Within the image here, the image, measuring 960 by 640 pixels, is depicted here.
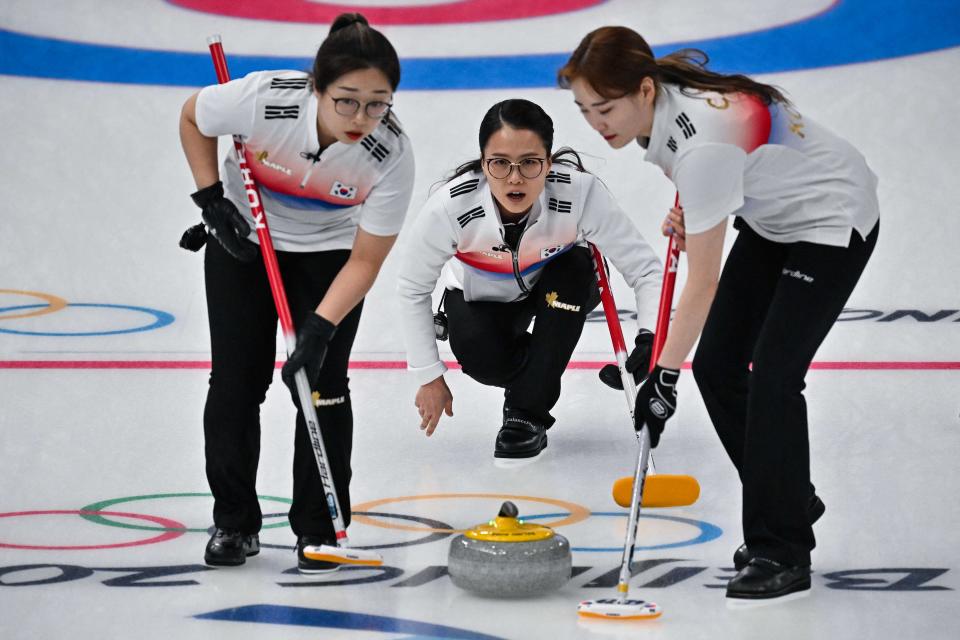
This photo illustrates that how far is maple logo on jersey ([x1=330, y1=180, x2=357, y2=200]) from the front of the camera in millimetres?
3025

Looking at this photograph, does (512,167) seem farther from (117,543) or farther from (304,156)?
(117,543)

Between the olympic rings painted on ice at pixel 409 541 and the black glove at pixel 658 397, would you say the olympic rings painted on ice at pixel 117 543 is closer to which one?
the olympic rings painted on ice at pixel 409 541

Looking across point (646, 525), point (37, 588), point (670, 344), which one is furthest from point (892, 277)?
point (37, 588)

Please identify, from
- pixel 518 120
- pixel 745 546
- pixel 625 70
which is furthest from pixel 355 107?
pixel 745 546

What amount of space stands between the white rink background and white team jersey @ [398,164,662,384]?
467mm

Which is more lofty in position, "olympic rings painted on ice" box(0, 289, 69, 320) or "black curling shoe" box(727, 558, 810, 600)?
"olympic rings painted on ice" box(0, 289, 69, 320)

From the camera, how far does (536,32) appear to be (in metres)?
10.1

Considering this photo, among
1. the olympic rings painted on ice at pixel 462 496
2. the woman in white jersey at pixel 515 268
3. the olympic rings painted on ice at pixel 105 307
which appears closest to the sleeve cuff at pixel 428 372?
the woman in white jersey at pixel 515 268

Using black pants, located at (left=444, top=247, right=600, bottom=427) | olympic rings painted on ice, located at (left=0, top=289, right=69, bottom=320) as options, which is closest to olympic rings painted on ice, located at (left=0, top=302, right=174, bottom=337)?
olympic rings painted on ice, located at (left=0, top=289, right=69, bottom=320)

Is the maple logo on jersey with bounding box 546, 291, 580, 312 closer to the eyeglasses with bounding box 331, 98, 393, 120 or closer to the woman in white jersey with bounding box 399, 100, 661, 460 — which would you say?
the woman in white jersey with bounding box 399, 100, 661, 460

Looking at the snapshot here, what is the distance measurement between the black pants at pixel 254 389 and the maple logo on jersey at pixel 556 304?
42.2 inches

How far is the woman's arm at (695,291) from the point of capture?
2564 mm

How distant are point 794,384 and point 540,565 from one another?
2.12 feet

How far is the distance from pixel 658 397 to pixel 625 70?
655 mm
